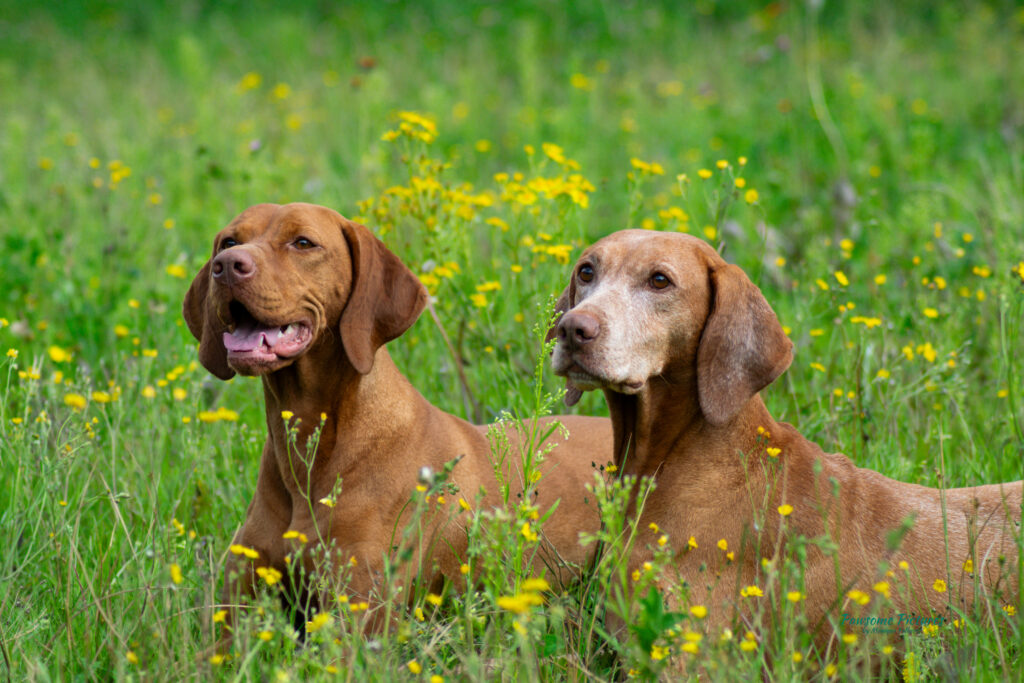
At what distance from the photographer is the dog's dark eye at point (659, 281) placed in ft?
11.3

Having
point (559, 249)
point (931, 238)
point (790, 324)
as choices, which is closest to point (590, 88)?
point (931, 238)

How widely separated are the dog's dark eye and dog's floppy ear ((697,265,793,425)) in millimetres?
156

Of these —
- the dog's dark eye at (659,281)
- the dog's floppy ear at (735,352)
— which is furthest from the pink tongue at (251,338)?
the dog's floppy ear at (735,352)

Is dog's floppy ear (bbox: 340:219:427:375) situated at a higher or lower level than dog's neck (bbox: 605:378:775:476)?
higher

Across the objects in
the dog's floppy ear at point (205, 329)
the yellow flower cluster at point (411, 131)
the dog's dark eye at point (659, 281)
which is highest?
the yellow flower cluster at point (411, 131)

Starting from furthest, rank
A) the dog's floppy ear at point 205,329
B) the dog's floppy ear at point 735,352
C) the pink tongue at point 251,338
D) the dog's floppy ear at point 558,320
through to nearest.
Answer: the dog's floppy ear at point 205,329 < the dog's floppy ear at point 558,320 < the pink tongue at point 251,338 < the dog's floppy ear at point 735,352

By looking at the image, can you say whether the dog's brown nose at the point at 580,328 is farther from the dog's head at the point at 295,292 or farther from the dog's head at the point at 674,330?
the dog's head at the point at 295,292

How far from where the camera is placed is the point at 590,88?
9.48 m

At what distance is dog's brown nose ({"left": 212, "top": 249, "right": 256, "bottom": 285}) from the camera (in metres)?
3.50

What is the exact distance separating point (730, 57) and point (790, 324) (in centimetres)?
665

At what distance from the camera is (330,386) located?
12.3 feet

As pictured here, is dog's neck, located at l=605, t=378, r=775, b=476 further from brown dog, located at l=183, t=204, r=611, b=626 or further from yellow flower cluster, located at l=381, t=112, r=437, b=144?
yellow flower cluster, located at l=381, t=112, r=437, b=144

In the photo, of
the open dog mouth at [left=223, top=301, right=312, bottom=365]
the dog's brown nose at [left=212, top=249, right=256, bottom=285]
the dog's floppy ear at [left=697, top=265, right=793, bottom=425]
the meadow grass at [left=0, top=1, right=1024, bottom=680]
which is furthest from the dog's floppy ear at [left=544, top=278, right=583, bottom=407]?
the dog's brown nose at [left=212, top=249, right=256, bottom=285]

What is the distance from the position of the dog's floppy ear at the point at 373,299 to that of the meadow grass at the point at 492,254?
497 millimetres
